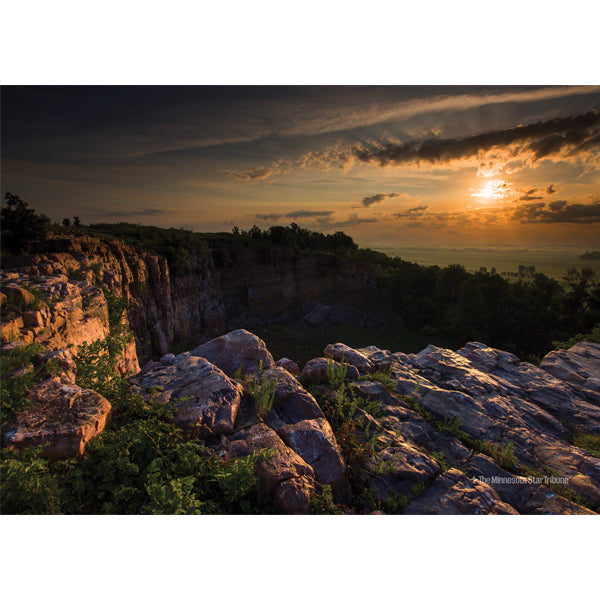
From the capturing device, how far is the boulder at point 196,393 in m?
4.16

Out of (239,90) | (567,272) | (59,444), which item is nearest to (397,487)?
(59,444)

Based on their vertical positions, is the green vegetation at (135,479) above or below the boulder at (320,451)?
above

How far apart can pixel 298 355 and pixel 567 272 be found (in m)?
21.9

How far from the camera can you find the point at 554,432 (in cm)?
670

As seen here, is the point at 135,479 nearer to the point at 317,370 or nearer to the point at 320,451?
the point at 320,451

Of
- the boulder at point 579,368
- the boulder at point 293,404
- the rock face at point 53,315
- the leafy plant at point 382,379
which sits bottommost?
the boulder at point 579,368

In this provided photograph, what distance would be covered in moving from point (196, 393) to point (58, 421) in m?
1.82

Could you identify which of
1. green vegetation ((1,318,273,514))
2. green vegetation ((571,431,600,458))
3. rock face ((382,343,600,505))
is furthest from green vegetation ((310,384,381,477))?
green vegetation ((571,431,600,458))

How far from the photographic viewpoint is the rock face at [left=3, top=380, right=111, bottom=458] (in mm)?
3258

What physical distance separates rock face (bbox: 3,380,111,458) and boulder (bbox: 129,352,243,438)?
878mm

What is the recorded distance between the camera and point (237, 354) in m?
6.32

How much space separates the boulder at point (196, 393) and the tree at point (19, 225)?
7.99 meters

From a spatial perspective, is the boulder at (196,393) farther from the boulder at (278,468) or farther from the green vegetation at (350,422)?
the green vegetation at (350,422)

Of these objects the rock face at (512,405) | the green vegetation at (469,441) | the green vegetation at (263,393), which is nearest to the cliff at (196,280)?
the green vegetation at (263,393)
